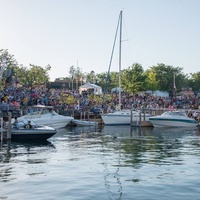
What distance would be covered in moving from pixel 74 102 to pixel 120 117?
8.66 metres

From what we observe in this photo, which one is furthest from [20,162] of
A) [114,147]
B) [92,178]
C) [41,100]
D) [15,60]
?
[15,60]

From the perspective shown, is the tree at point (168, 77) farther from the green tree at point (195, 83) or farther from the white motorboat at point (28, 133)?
the white motorboat at point (28, 133)

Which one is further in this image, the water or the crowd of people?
the crowd of people

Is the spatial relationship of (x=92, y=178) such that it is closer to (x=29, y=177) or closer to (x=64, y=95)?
(x=29, y=177)

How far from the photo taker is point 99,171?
19797 millimetres

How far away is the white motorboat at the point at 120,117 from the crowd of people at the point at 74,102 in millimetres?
3207

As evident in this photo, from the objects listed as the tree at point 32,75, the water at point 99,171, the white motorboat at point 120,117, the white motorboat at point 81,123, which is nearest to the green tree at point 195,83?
the tree at point 32,75

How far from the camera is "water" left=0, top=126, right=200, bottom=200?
612 inches

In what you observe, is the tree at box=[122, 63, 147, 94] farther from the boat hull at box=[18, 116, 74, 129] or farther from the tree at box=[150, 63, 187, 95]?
the boat hull at box=[18, 116, 74, 129]

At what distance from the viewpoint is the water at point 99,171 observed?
15.6 m

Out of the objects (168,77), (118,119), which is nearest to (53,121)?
(118,119)

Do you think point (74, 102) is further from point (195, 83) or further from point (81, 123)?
point (195, 83)

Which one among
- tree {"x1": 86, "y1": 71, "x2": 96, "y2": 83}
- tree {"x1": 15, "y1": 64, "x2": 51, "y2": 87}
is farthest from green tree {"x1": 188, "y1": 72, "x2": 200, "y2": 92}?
tree {"x1": 15, "y1": 64, "x2": 51, "y2": 87}

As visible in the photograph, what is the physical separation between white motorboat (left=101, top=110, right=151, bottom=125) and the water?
22.6 metres
